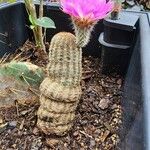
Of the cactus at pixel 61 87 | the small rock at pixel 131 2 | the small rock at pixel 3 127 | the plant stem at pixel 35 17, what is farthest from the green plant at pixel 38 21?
the small rock at pixel 131 2

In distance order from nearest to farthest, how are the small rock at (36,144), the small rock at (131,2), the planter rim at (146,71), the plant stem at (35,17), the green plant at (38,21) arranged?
the planter rim at (146,71)
the small rock at (36,144)
the green plant at (38,21)
the plant stem at (35,17)
the small rock at (131,2)

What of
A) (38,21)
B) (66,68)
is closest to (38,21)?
(38,21)

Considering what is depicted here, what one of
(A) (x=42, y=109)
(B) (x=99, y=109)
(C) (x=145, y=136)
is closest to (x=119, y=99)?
(B) (x=99, y=109)

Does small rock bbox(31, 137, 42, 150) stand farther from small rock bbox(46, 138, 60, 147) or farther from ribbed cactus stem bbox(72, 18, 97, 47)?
ribbed cactus stem bbox(72, 18, 97, 47)

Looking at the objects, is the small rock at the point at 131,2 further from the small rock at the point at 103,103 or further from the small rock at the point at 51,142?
the small rock at the point at 51,142

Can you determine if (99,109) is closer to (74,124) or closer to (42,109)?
(74,124)

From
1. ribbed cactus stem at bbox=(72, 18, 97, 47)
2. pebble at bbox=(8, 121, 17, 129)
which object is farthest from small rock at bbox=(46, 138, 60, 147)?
ribbed cactus stem at bbox=(72, 18, 97, 47)
